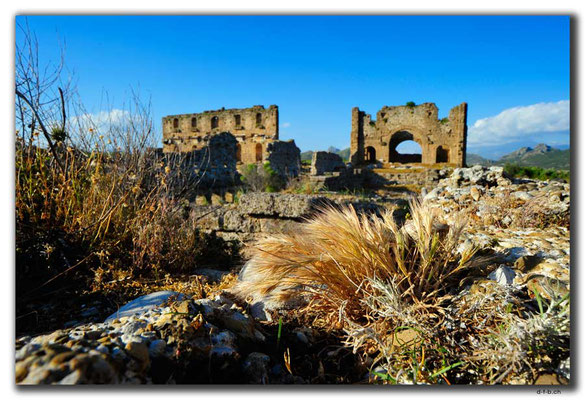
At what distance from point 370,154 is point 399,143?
13.0 ft

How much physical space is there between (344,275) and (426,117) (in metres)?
28.8

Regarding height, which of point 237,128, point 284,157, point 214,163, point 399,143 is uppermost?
point 237,128

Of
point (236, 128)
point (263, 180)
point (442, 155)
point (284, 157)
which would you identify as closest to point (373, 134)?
point (442, 155)

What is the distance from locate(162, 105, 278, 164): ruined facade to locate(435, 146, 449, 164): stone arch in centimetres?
1393

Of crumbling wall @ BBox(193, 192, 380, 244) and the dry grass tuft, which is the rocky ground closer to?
the dry grass tuft

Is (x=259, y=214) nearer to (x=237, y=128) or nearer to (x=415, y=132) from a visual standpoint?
(x=415, y=132)

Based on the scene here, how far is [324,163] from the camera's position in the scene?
873 inches

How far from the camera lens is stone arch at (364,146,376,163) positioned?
29.9 metres

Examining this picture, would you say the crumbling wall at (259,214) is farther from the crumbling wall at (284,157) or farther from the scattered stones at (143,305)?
the crumbling wall at (284,157)

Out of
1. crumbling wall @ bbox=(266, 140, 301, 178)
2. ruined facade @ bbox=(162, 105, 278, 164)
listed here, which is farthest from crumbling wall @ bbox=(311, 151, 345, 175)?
ruined facade @ bbox=(162, 105, 278, 164)

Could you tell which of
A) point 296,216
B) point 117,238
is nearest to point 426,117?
point 296,216

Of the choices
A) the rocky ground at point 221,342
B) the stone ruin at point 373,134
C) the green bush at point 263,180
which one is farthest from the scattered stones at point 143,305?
the stone ruin at point 373,134

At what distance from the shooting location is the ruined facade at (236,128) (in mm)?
29391

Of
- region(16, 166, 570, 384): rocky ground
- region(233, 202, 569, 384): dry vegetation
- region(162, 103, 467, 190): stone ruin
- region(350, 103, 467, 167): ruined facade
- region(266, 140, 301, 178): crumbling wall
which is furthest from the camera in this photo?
region(350, 103, 467, 167): ruined facade
